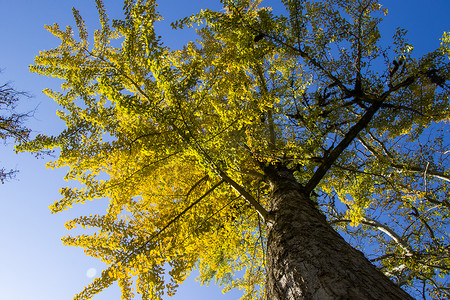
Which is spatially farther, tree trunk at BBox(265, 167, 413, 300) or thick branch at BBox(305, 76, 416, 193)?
thick branch at BBox(305, 76, 416, 193)

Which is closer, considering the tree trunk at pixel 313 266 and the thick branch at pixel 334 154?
the tree trunk at pixel 313 266

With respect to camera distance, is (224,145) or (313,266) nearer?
(313,266)

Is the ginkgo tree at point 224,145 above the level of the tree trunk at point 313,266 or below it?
above

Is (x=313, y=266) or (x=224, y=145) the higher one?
(x=224, y=145)

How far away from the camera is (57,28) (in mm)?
3461

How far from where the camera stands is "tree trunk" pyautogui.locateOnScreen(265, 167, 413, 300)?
A: 1117mm

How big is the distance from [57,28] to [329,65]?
166 inches

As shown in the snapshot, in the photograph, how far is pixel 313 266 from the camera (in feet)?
4.36

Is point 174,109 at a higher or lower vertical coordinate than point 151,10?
lower

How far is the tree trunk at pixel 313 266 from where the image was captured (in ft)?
3.67

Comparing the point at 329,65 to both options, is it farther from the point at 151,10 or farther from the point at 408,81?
the point at 151,10

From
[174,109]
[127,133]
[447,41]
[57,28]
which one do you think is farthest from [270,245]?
[57,28]

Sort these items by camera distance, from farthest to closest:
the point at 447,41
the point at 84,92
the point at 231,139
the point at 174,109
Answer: the point at 231,139 < the point at 84,92 < the point at 447,41 < the point at 174,109

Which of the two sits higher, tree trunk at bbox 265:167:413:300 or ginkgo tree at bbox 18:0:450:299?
ginkgo tree at bbox 18:0:450:299
